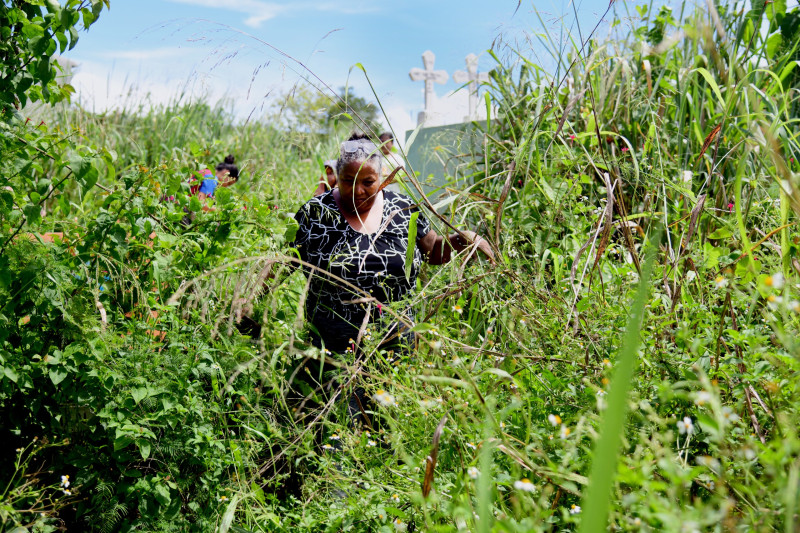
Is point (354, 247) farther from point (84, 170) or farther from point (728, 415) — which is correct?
A: point (728, 415)

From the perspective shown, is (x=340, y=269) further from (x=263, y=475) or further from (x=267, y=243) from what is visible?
(x=263, y=475)

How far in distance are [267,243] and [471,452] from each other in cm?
176

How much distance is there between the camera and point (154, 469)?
7.63 ft

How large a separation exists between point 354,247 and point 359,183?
11.5 inches

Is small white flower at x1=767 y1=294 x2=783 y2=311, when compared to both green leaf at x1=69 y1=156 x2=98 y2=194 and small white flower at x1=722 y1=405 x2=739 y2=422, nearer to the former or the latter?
small white flower at x1=722 y1=405 x2=739 y2=422

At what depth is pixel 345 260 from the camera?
3.02 metres

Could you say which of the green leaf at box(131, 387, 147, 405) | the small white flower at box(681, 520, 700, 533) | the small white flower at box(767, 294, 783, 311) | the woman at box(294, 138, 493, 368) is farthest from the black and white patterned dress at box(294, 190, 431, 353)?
the small white flower at box(681, 520, 700, 533)

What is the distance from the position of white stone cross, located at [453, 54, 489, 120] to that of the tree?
1.46 metres

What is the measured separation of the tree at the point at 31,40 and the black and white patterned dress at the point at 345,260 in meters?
1.21

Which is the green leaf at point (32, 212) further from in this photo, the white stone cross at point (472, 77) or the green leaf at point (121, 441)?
the white stone cross at point (472, 77)

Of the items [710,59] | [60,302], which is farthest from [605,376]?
[710,59]

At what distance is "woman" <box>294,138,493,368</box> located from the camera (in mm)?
3021

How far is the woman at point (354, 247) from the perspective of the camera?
3.02 metres

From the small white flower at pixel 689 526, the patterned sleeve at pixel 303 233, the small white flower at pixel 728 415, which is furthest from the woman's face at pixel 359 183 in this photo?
the small white flower at pixel 689 526
